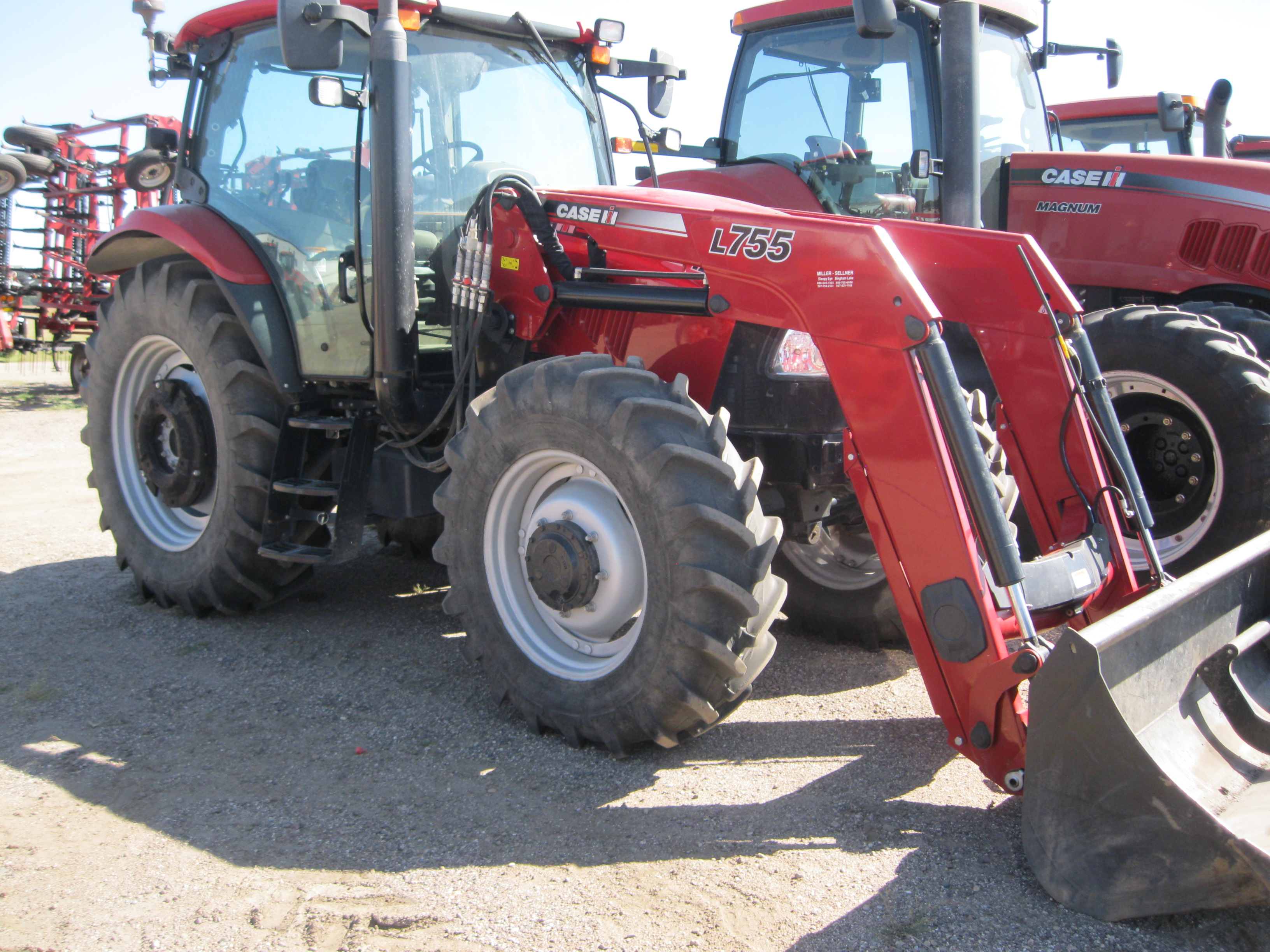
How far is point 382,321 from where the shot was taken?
393 centimetres

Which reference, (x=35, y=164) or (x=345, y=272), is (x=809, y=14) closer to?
(x=345, y=272)

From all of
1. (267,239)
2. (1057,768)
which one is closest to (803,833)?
(1057,768)

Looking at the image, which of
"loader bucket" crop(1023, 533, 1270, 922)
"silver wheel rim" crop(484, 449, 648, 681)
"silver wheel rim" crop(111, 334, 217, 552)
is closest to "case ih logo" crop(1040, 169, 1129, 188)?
"loader bucket" crop(1023, 533, 1270, 922)

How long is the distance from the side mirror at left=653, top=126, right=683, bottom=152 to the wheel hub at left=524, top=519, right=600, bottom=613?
242 cm

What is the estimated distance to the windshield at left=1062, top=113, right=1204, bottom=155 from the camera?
25.4ft

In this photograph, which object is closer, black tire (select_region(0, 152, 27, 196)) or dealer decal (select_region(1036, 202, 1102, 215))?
dealer decal (select_region(1036, 202, 1102, 215))

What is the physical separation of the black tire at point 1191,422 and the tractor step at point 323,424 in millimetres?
3152

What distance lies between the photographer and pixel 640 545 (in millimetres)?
3172

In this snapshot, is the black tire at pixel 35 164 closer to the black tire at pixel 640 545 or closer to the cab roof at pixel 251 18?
the cab roof at pixel 251 18

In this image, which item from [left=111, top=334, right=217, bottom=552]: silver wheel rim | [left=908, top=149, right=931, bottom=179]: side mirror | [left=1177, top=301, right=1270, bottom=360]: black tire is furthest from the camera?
[left=908, top=149, right=931, bottom=179]: side mirror

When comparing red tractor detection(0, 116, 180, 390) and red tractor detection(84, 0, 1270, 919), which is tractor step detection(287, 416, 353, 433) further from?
red tractor detection(0, 116, 180, 390)

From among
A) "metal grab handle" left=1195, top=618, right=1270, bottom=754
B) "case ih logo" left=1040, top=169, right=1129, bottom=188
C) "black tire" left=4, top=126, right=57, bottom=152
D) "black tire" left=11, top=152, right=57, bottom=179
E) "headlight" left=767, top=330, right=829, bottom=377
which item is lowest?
"metal grab handle" left=1195, top=618, right=1270, bottom=754

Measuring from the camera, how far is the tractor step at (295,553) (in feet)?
13.8

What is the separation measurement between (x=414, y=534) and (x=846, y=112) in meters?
3.31
